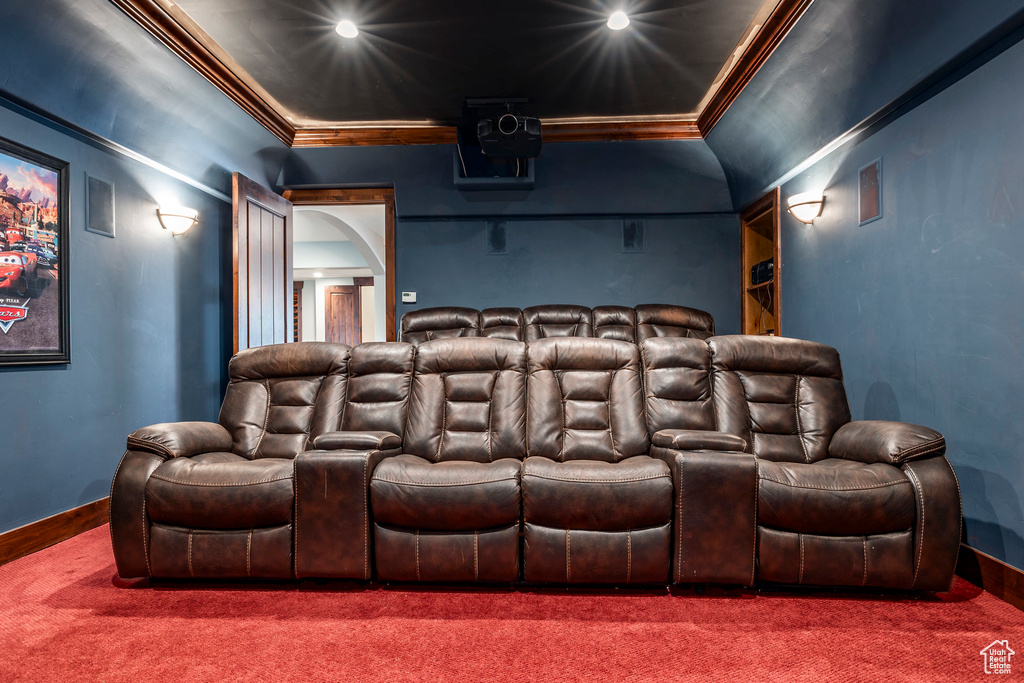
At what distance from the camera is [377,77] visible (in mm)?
3912

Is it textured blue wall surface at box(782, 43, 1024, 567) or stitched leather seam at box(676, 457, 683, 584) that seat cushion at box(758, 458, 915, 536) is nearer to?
stitched leather seam at box(676, 457, 683, 584)

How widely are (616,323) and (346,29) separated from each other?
2918mm

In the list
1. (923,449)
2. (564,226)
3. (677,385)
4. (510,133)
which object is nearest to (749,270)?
(564,226)

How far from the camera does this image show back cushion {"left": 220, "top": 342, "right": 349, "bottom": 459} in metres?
2.58

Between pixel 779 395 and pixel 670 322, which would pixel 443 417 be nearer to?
pixel 779 395

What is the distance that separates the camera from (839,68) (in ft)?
9.75

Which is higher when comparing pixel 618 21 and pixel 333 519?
pixel 618 21

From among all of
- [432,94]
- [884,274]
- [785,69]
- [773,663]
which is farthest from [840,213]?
[432,94]

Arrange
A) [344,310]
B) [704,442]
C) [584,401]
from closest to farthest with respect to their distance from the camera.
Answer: [704,442]
[584,401]
[344,310]

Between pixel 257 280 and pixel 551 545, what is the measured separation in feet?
11.5

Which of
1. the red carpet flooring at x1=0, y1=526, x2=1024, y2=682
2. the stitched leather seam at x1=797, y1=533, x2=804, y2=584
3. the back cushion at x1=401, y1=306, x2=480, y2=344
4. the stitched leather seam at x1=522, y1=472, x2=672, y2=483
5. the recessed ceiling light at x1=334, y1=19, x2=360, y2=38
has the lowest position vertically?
the red carpet flooring at x1=0, y1=526, x2=1024, y2=682

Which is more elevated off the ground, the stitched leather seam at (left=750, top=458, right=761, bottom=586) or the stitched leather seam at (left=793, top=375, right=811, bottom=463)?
the stitched leather seam at (left=793, top=375, right=811, bottom=463)

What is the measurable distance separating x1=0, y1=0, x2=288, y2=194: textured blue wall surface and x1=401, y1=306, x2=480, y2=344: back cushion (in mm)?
1959

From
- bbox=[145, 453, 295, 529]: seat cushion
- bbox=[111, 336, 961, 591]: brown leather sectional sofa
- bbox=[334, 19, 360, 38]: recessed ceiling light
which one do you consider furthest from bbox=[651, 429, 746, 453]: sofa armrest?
bbox=[334, 19, 360, 38]: recessed ceiling light
